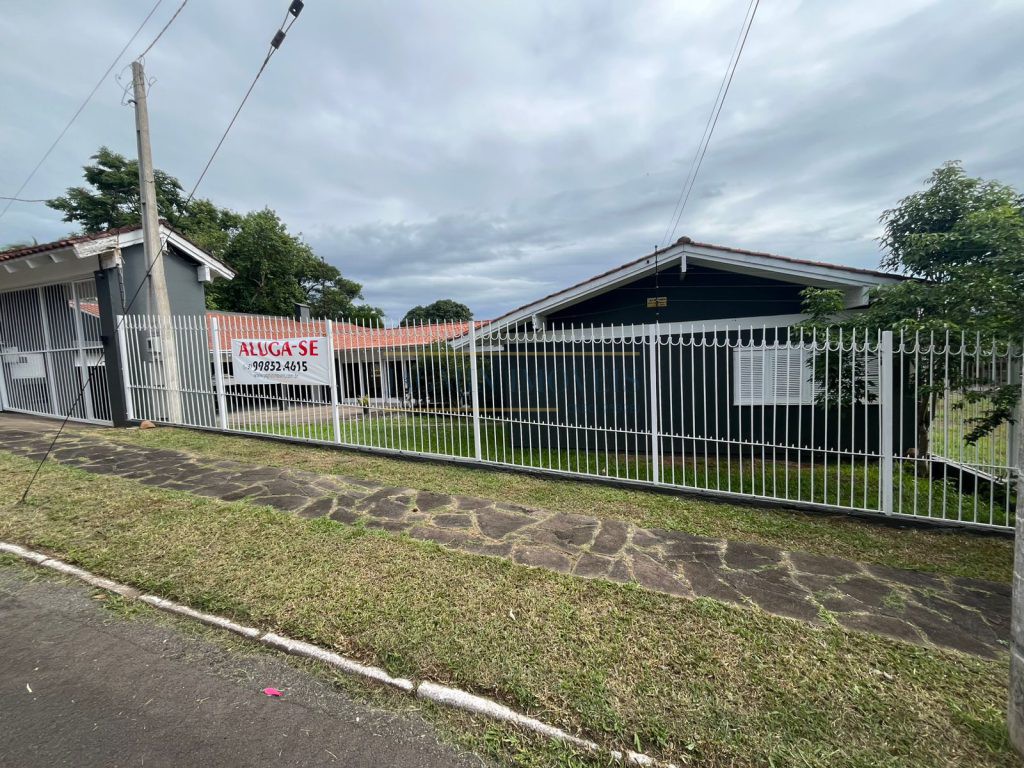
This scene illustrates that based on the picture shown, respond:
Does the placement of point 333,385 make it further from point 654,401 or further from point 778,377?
point 778,377

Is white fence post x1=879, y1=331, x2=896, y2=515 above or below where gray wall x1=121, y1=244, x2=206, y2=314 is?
below

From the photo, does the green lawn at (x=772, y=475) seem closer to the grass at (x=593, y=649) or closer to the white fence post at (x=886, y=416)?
the white fence post at (x=886, y=416)

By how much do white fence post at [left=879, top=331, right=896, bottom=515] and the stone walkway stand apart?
3.65 ft

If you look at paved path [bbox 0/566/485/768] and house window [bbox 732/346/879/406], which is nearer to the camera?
paved path [bbox 0/566/485/768]

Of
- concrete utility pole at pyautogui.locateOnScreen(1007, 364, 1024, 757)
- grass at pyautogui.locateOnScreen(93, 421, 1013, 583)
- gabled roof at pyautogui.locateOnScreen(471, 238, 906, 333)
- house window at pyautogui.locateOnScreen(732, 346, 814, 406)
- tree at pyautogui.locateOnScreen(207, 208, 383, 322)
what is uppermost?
tree at pyautogui.locateOnScreen(207, 208, 383, 322)

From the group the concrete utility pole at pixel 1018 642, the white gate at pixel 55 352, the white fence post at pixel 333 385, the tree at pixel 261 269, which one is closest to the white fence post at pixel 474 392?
the white fence post at pixel 333 385

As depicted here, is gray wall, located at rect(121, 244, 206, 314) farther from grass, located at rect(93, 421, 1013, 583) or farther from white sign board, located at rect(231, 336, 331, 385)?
grass, located at rect(93, 421, 1013, 583)

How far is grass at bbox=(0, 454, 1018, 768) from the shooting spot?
1.92 metres

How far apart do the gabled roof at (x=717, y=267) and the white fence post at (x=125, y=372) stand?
6.95 m

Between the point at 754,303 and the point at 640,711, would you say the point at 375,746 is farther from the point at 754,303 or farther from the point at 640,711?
the point at 754,303

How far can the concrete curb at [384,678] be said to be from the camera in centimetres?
191

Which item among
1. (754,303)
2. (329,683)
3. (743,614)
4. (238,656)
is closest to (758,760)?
(743,614)

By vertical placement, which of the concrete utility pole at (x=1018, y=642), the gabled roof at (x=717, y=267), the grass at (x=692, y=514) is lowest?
the grass at (x=692, y=514)

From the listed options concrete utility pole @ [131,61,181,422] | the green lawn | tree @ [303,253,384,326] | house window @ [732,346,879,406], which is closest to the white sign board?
the green lawn
